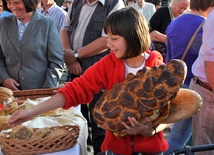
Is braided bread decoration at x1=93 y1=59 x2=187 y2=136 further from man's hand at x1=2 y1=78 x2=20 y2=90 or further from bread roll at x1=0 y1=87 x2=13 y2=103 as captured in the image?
man's hand at x1=2 y1=78 x2=20 y2=90

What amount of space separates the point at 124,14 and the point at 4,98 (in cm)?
110

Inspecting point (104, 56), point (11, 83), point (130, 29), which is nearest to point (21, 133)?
point (130, 29)

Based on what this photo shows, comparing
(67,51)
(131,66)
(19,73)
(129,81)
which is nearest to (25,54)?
(19,73)

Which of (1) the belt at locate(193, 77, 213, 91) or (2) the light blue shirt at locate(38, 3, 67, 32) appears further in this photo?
(2) the light blue shirt at locate(38, 3, 67, 32)

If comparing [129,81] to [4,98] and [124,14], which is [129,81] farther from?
[4,98]

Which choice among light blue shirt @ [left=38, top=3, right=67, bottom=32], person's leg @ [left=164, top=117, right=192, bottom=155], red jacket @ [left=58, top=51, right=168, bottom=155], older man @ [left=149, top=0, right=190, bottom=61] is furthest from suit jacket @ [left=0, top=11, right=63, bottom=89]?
older man @ [left=149, top=0, right=190, bottom=61]

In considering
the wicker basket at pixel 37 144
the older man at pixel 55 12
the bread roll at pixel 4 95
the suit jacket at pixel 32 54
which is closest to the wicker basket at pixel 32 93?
Answer: the bread roll at pixel 4 95

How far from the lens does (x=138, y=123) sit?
156cm

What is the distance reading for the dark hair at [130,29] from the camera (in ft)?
5.73

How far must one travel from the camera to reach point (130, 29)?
175cm

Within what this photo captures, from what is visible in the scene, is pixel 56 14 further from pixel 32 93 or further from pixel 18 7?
pixel 32 93

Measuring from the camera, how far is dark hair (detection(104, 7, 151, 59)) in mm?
1746

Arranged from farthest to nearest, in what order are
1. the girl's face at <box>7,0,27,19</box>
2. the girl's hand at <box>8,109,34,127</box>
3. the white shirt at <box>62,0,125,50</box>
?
the white shirt at <box>62,0,125,50</box> → the girl's face at <box>7,0,27,19</box> → the girl's hand at <box>8,109,34,127</box>

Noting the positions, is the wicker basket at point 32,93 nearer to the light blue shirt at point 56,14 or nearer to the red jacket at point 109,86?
the red jacket at point 109,86
